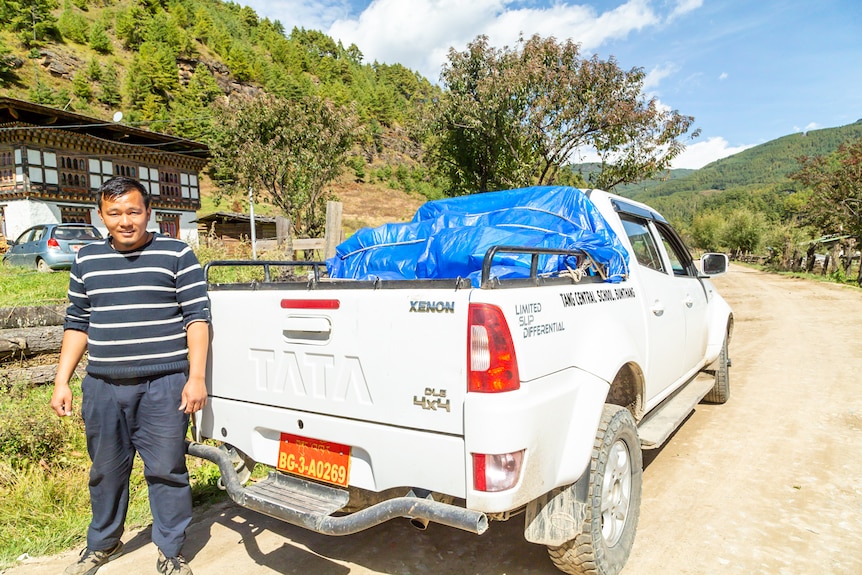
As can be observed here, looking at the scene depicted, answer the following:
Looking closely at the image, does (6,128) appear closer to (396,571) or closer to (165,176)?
(165,176)

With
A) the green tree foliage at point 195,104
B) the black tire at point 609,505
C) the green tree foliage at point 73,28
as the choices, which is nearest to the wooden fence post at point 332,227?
the black tire at point 609,505

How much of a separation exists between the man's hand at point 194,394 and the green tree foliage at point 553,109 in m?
12.8

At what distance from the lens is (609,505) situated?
270 cm

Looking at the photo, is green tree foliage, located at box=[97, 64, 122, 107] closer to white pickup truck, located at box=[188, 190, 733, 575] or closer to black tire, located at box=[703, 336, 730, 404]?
white pickup truck, located at box=[188, 190, 733, 575]

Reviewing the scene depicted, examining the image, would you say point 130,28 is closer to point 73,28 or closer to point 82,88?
point 73,28

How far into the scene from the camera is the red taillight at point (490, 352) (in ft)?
6.73

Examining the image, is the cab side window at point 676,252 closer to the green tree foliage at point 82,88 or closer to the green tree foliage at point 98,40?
the green tree foliage at point 82,88

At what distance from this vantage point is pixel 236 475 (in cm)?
274

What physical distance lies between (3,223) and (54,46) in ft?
199

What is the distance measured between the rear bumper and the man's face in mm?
1181

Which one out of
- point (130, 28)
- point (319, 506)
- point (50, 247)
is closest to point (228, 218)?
point (50, 247)

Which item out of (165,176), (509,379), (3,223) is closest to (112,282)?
(509,379)

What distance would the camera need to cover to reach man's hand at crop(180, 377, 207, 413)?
8.80 ft

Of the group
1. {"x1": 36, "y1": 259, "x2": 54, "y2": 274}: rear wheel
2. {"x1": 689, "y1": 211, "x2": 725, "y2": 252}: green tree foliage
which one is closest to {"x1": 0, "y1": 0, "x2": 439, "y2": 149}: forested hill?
{"x1": 36, "y1": 259, "x2": 54, "y2": 274}: rear wheel
